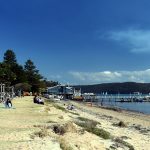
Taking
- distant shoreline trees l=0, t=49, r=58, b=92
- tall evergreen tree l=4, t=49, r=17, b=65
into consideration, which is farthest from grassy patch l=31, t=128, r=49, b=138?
tall evergreen tree l=4, t=49, r=17, b=65

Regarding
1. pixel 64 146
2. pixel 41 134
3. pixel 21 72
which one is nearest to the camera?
pixel 64 146

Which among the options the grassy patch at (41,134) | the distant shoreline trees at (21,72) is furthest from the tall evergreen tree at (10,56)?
the grassy patch at (41,134)

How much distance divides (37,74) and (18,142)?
129 meters

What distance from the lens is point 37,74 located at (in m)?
146

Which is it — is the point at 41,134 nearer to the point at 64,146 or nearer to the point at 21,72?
the point at 64,146

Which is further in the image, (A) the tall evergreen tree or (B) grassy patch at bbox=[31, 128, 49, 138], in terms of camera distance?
(A) the tall evergreen tree

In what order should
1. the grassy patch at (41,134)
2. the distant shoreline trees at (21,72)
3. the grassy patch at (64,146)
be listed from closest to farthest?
1. the grassy patch at (64,146)
2. the grassy patch at (41,134)
3. the distant shoreline trees at (21,72)

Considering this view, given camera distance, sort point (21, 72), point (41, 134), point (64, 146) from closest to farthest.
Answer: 1. point (64, 146)
2. point (41, 134)
3. point (21, 72)

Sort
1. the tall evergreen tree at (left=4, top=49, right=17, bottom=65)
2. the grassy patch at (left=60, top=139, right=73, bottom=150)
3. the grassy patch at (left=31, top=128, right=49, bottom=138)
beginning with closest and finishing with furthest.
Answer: the grassy patch at (left=60, top=139, right=73, bottom=150) → the grassy patch at (left=31, top=128, right=49, bottom=138) → the tall evergreen tree at (left=4, top=49, right=17, bottom=65)

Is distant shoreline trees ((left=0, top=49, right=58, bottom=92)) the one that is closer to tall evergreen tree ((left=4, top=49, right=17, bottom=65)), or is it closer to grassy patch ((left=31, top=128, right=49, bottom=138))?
tall evergreen tree ((left=4, top=49, right=17, bottom=65))

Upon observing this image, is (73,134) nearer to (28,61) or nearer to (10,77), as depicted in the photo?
(10,77)

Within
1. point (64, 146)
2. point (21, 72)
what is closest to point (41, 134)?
point (64, 146)

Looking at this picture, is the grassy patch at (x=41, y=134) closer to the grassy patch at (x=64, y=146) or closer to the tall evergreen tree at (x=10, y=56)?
the grassy patch at (x=64, y=146)

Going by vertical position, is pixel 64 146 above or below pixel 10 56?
below
